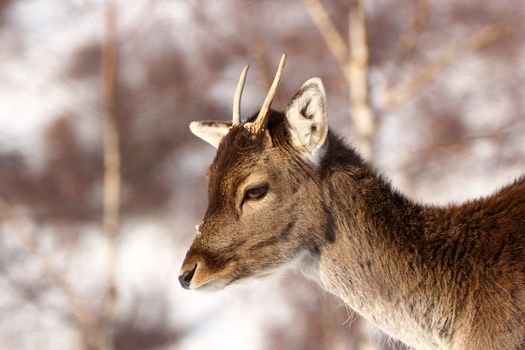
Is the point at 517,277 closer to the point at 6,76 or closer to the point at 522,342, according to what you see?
the point at 522,342

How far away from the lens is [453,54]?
11.9 meters

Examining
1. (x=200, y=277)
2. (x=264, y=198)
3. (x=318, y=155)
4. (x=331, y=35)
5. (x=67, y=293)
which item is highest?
(x=331, y=35)

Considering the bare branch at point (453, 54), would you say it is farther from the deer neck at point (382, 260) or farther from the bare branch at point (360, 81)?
the deer neck at point (382, 260)

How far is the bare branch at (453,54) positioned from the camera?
38.0 feet

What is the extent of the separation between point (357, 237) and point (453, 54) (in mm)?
6998

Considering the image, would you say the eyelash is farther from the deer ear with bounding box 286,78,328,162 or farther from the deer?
the deer ear with bounding box 286,78,328,162

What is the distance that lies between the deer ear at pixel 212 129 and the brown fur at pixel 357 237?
38 centimetres

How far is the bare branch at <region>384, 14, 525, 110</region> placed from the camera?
1159 cm

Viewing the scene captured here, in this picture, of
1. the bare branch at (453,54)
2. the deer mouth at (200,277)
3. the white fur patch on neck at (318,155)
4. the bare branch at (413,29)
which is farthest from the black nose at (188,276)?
the bare branch at (413,29)

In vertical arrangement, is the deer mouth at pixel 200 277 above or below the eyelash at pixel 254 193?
below

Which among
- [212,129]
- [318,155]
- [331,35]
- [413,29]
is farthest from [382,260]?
[413,29]

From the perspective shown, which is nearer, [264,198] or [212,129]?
[264,198]

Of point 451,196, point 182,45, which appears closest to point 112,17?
point 182,45

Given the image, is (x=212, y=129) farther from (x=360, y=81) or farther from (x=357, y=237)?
(x=360, y=81)
